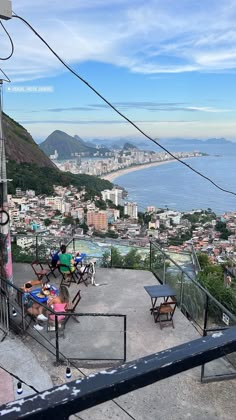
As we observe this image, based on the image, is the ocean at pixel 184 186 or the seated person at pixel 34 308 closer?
the seated person at pixel 34 308

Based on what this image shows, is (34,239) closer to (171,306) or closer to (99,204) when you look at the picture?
(171,306)

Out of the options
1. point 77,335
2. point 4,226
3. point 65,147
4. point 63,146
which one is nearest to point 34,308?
point 77,335

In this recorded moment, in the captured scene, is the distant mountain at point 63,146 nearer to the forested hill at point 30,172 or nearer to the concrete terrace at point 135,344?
the forested hill at point 30,172

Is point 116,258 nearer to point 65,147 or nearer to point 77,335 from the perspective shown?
point 77,335

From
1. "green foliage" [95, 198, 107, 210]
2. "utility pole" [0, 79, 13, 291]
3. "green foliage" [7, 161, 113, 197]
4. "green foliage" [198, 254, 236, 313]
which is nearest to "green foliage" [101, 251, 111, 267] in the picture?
"green foliage" [198, 254, 236, 313]

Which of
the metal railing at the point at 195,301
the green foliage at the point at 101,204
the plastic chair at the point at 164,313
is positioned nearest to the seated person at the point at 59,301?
the plastic chair at the point at 164,313

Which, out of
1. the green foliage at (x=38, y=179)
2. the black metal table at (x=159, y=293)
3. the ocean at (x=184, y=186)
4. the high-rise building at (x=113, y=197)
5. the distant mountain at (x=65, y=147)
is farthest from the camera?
the distant mountain at (x=65, y=147)
